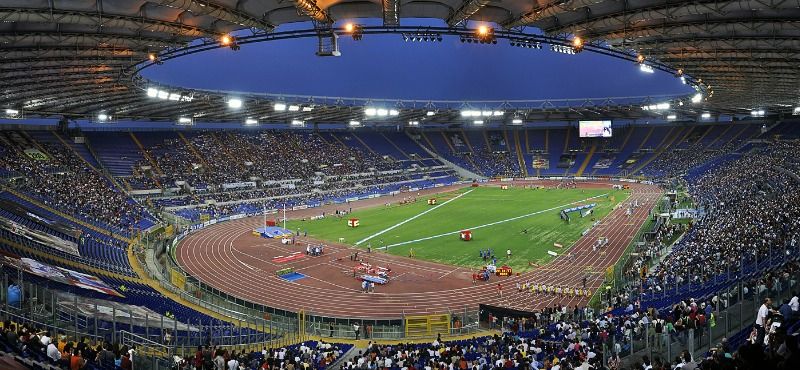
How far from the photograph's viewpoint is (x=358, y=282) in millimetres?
33750

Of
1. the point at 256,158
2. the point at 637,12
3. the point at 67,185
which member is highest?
the point at 637,12

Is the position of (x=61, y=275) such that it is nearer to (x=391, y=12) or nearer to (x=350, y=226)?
(x=391, y=12)

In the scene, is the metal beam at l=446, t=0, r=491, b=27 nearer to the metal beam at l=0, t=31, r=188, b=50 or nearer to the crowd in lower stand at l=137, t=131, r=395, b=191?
the metal beam at l=0, t=31, r=188, b=50

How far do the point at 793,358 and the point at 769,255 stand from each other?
16.6m

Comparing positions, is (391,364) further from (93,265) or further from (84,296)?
(93,265)

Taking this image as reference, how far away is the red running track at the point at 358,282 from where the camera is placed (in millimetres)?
29312

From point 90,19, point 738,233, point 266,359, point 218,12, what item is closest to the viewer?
point 266,359

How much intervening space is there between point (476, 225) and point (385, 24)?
28994mm

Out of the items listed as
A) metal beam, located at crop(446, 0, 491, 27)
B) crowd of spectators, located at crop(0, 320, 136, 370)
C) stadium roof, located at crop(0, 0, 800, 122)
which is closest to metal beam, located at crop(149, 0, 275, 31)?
stadium roof, located at crop(0, 0, 800, 122)

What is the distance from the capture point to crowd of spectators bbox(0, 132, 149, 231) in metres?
44.1

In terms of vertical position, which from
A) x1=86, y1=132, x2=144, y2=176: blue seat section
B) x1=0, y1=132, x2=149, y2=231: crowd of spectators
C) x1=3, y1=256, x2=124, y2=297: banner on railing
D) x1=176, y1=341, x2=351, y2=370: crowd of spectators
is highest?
x1=86, y1=132, x2=144, y2=176: blue seat section

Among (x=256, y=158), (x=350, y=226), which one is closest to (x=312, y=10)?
(x=350, y=226)

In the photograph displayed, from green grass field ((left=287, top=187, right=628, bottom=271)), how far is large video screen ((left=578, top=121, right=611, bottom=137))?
24.2m

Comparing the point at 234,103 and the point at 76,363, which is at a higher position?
the point at 234,103
